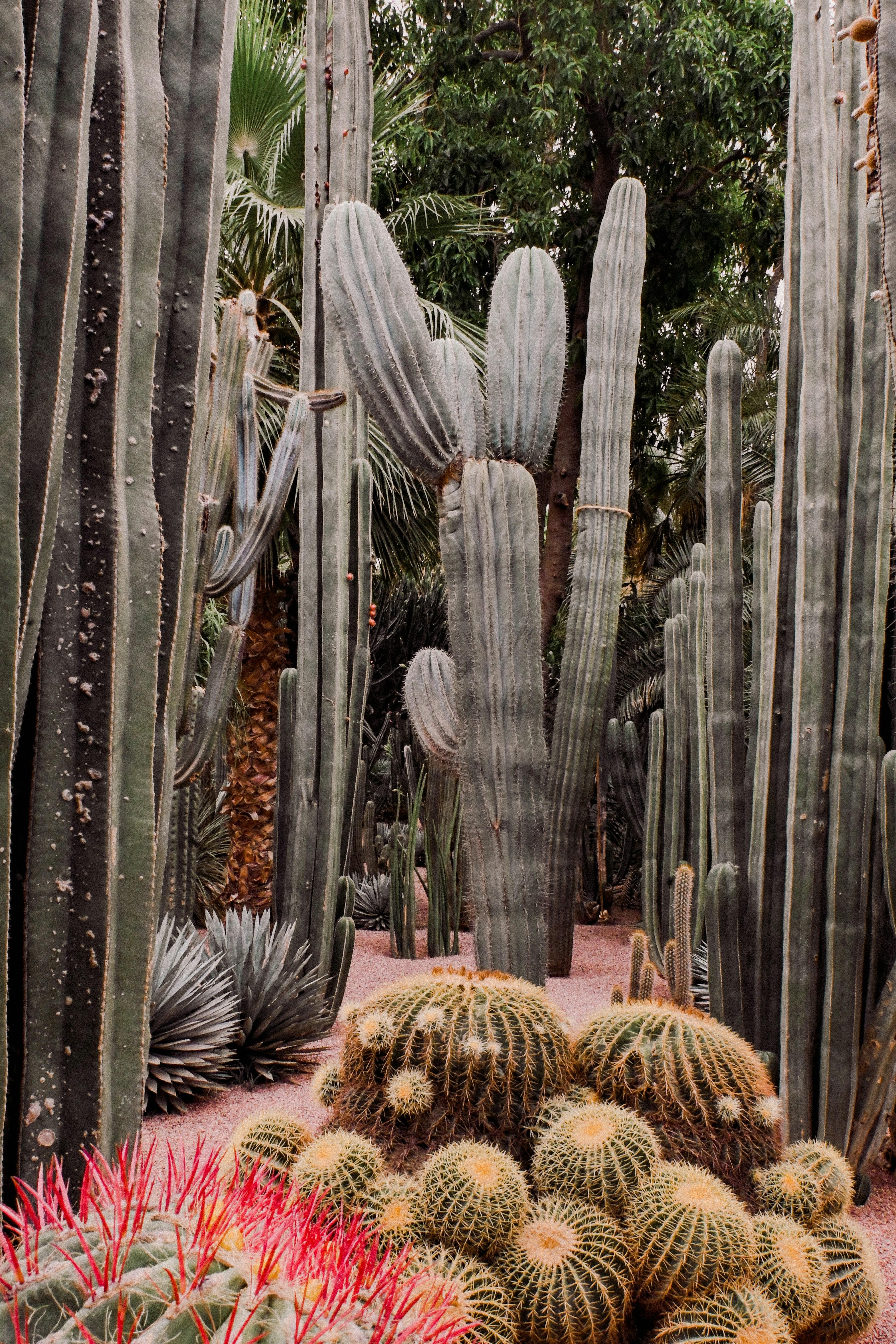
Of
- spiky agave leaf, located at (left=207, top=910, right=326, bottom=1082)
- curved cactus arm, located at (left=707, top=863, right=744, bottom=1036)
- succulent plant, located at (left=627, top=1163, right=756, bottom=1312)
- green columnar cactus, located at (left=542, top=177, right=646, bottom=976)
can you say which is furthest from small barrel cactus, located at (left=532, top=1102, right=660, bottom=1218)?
green columnar cactus, located at (left=542, top=177, right=646, bottom=976)

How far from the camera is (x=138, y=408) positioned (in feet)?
4.85

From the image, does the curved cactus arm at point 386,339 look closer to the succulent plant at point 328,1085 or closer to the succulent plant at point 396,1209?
the succulent plant at point 328,1085

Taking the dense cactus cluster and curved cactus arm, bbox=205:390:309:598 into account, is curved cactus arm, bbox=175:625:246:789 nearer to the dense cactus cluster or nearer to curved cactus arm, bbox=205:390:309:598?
curved cactus arm, bbox=205:390:309:598

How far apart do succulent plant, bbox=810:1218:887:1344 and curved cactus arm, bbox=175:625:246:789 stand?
3.37 m

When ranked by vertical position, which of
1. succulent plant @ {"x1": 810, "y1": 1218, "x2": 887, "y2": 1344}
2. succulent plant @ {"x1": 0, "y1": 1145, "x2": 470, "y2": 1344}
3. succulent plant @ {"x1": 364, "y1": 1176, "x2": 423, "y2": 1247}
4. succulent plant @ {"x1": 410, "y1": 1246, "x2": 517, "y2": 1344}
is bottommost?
succulent plant @ {"x1": 810, "y1": 1218, "x2": 887, "y2": 1344}

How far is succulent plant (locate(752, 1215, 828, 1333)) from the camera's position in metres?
Result: 2.22

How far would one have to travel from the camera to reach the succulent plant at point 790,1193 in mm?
2480

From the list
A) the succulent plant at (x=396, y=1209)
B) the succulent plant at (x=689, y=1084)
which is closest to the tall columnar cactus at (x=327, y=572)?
the succulent plant at (x=689, y=1084)

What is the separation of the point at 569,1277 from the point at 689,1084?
22.8 inches

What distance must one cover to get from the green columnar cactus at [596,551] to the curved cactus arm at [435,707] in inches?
40.6

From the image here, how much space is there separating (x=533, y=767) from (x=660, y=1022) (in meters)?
1.38

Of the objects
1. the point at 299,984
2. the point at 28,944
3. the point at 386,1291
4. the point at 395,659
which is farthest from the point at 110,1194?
the point at 395,659

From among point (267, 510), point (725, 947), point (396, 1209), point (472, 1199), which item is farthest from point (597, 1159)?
point (267, 510)

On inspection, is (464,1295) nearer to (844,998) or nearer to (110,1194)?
(110,1194)
